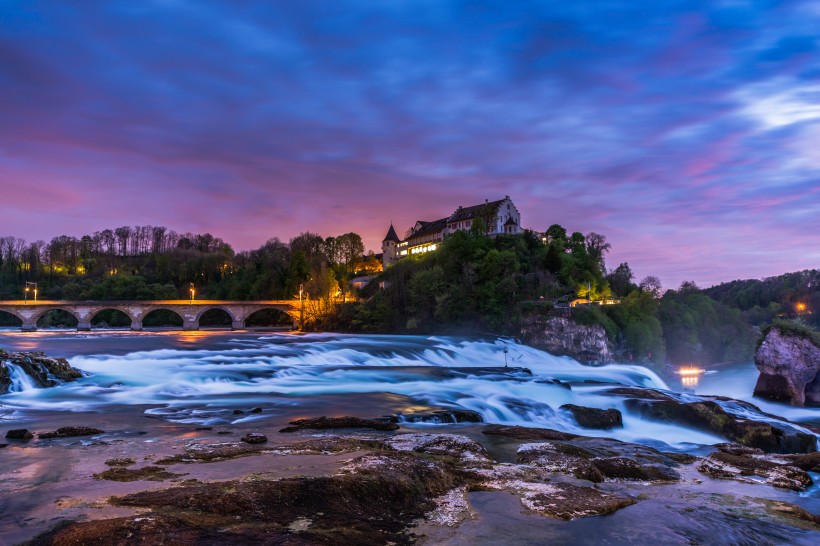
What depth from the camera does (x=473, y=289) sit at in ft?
203

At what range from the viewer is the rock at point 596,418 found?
1656 cm

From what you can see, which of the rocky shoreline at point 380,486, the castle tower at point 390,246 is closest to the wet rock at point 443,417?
the rocky shoreline at point 380,486

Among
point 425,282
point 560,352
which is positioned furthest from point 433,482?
point 425,282

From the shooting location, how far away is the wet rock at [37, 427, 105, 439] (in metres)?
10.9

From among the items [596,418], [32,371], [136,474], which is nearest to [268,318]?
[32,371]

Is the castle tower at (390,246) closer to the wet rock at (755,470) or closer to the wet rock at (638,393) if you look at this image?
the wet rock at (638,393)

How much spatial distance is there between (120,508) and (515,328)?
5319cm

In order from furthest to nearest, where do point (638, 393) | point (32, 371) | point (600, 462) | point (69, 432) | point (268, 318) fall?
point (268, 318)
point (638, 393)
point (32, 371)
point (69, 432)
point (600, 462)

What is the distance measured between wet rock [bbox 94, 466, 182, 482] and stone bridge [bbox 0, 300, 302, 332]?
6710 centimetres

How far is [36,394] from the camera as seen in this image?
17.1 metres

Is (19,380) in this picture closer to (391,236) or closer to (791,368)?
(791,368)

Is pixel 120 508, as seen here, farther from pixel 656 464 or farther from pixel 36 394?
pixel 36 394

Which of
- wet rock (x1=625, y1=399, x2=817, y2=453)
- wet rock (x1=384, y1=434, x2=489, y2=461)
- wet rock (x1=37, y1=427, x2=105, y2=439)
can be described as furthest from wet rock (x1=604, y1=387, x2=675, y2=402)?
wet rock (x1=37, y1=427, x2=105, y2=439)

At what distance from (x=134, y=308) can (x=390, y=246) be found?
55988mm
